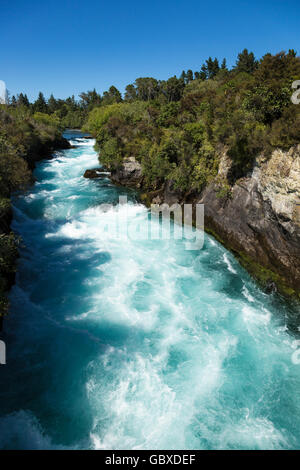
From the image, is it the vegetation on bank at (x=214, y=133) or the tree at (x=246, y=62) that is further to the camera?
the tree at (x=246, y=62)

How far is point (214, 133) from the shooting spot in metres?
21.0

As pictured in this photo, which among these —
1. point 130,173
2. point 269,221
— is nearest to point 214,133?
point 269,221

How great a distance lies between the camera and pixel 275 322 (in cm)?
1268

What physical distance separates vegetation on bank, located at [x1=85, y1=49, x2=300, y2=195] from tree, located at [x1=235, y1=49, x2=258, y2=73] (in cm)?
3524

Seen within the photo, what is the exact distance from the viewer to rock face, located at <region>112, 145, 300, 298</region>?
14.1m

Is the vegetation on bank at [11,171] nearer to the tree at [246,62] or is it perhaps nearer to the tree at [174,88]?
the tree at [174,88]

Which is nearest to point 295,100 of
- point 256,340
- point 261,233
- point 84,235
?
point 261,233

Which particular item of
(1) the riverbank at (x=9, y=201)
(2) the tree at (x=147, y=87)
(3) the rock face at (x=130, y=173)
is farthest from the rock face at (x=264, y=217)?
(2) the tree at (x=147, y=87)

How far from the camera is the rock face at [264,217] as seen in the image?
14.1 meters

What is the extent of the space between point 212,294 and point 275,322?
11.5 ft

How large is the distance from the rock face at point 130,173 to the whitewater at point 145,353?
45.3 feet

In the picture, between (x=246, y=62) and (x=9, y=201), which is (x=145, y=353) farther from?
(x=246, y=62)

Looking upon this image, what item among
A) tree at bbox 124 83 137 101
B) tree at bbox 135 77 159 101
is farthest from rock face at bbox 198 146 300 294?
tree at bbox 124 83 137 101

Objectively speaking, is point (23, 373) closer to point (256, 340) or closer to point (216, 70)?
point (256, 340)
